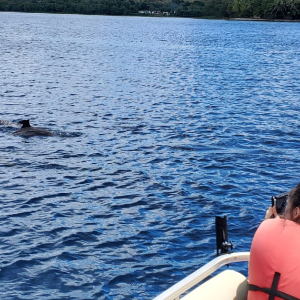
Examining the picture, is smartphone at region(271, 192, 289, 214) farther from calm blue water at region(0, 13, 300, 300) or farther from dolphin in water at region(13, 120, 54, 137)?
dolphin in water at region(13, 120, 54, 137)

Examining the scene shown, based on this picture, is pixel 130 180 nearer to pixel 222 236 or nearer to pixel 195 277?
pixel 222 236

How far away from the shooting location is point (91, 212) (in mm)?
14234

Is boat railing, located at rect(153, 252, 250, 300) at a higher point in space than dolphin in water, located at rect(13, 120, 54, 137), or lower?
higher

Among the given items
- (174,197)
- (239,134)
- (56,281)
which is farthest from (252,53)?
(56,281)

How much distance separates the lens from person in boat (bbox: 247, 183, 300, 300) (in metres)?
5.38

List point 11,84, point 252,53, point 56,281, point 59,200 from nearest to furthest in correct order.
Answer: point 56,281, point 59,200, point 11,84, point 252,53

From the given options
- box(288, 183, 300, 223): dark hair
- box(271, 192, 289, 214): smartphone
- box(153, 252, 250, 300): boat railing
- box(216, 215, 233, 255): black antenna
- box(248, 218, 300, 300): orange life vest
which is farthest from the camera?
box(216, 215, 233, 255): black antenna

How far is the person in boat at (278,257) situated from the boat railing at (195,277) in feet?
3.24

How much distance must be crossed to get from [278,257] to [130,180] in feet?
38.2

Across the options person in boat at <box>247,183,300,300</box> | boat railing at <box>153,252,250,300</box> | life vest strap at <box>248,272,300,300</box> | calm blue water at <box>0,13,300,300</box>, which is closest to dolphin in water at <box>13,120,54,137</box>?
calm blue water at <box>0,13,300,300</box>

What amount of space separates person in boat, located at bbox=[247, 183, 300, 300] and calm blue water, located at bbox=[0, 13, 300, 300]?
5.04 meters

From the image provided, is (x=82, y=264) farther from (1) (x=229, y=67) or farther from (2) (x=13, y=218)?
(1) (x=229, y=67)

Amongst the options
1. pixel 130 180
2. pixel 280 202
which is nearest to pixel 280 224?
pixel 280 202

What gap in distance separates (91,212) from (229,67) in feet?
145
